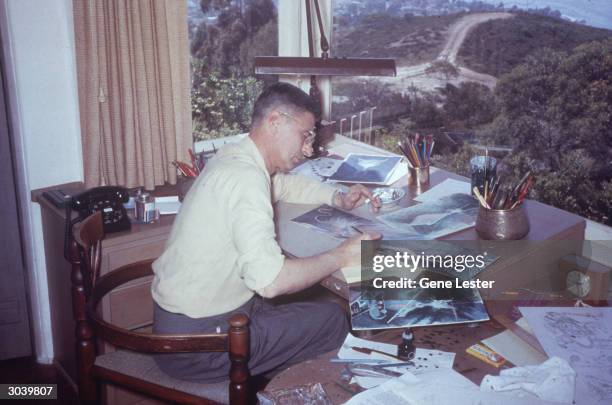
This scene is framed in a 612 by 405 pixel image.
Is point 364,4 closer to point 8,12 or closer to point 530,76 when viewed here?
point 530,76

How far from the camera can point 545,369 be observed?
4.14 feet

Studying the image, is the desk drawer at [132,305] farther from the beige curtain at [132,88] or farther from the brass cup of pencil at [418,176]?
the brass cup of pencil at [418,176]

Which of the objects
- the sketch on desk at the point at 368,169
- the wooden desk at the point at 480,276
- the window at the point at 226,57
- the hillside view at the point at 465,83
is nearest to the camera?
the wooden desk at the point at 480,276

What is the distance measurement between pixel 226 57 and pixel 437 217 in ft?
4.69

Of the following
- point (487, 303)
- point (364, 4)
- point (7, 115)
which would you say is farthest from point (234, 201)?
point (364, 4)

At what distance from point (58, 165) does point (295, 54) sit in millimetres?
1249

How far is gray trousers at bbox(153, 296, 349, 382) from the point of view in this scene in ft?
5.51

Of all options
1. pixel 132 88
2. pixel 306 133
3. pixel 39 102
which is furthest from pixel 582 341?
pixel 39 102

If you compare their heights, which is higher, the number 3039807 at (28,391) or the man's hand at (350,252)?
the man's hand at (350,252)

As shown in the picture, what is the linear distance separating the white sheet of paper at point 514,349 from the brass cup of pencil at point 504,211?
0.38 m

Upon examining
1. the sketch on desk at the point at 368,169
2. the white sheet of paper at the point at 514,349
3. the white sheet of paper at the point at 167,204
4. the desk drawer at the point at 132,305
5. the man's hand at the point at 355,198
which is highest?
the sketch on desk at the point at 368,169

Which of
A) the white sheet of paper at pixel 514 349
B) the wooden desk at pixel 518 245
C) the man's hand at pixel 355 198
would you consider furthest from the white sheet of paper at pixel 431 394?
the man's hand at pixel 355 198

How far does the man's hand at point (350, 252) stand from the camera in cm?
165

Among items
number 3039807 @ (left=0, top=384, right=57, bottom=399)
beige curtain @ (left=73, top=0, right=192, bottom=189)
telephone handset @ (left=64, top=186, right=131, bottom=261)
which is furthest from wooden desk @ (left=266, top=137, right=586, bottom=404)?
number 3039807 @ (left=0, top=384, right=57, bottom=399)
